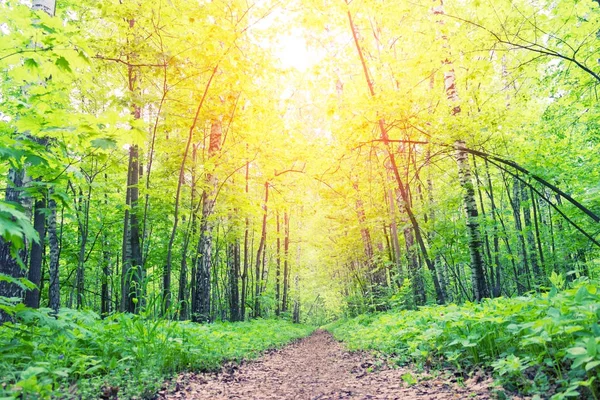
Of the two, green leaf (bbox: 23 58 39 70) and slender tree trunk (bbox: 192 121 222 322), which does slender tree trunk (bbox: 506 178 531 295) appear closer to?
slender tree trunk (bbox: 192 121 222 322)

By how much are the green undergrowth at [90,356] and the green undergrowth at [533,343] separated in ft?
10.1

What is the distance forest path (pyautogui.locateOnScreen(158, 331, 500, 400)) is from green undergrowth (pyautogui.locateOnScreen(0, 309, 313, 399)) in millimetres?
326

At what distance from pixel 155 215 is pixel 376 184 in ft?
27.2

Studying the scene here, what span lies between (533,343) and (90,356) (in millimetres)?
4010

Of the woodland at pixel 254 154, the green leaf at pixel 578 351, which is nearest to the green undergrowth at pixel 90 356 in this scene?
the woodland at pixel 254 154

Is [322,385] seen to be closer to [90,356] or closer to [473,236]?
[90,356]

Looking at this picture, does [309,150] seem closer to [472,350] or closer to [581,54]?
[581,54]

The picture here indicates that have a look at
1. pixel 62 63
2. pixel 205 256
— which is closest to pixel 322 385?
pixel 62 63

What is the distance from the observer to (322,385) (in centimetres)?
430

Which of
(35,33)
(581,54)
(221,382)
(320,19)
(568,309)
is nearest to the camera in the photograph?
(568,309)

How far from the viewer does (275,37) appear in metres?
A: 9.15

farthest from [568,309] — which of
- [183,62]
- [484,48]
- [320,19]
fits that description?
[320,19]

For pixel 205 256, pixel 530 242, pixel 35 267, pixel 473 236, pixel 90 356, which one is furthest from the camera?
pixel 530 242

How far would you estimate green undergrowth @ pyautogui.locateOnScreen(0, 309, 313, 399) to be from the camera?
2.52 metres
